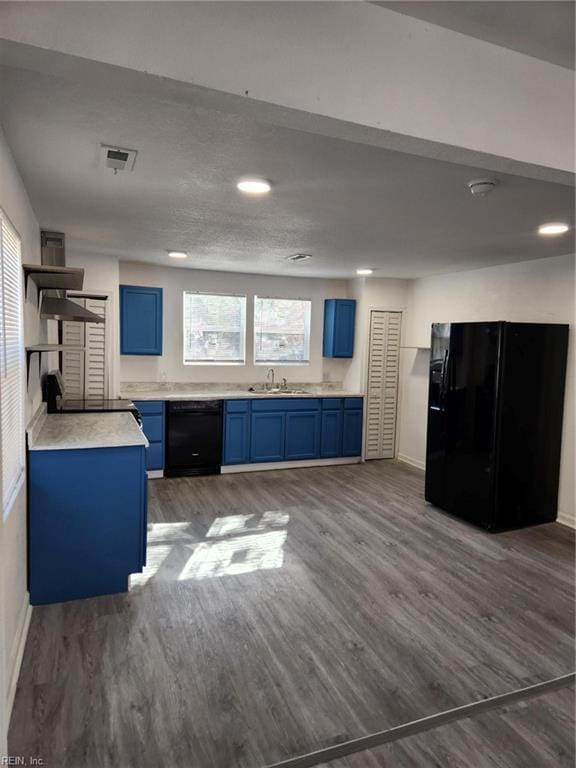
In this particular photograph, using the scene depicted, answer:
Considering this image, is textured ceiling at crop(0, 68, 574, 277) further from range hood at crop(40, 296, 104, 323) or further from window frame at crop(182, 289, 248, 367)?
window frame at crop(182, 289, 248, 367)

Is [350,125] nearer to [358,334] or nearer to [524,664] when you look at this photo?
[524,664]

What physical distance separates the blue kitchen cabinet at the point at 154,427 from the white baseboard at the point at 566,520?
12.7 feet

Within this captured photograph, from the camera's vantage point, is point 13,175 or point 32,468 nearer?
point 13,175

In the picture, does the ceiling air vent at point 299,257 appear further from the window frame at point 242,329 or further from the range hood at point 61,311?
the range hood at point 61,311

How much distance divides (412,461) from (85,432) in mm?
4224

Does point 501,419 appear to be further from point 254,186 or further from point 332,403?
point 254,186

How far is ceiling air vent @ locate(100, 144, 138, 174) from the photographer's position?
81.7 inches

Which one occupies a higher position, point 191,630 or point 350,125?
point 350,125

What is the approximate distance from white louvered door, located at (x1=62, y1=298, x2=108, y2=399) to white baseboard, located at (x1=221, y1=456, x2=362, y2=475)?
1647mm

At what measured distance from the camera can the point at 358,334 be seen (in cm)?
625

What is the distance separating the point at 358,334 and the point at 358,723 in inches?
188

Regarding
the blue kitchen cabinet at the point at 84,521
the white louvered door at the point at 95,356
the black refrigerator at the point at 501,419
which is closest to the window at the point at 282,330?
the white louvered door at the point at 95,356

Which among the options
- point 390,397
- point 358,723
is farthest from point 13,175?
point 390,397

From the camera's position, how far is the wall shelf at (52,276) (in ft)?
9.09
